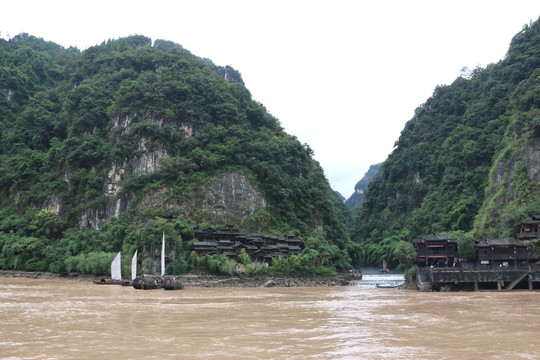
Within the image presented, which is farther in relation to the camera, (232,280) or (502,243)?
(232,280)

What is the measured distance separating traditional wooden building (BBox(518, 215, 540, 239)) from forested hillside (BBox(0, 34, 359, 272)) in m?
28.3

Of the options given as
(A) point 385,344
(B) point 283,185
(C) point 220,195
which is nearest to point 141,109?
(C) point 220,195

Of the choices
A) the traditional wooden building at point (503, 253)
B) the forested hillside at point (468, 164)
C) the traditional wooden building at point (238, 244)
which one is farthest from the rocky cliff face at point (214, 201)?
the traditional wooden building at point (503, 253)

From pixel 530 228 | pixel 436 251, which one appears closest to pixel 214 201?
pixel 436 251

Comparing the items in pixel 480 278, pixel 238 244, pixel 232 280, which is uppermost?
pixel 238 244

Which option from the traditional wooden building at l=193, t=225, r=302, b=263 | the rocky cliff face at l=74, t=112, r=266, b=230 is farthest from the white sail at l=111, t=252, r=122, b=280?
the rocky cliff face at l=74, t=112, r=266, b=230

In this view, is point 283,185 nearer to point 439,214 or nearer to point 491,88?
point 439,214

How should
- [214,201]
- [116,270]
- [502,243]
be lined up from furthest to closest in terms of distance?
[214,201], [116,270], [502,243]

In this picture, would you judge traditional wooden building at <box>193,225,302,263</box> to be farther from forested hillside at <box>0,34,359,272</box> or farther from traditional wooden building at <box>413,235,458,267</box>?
traditional wooden building at <box>413,235,458,267</box>

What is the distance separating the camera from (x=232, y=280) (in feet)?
186

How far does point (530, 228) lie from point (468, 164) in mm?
44813

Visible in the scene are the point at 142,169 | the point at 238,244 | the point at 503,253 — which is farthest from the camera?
the point at 142,169

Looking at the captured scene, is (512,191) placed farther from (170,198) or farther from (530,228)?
(170,198)

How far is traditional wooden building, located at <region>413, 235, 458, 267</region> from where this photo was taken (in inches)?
2077
